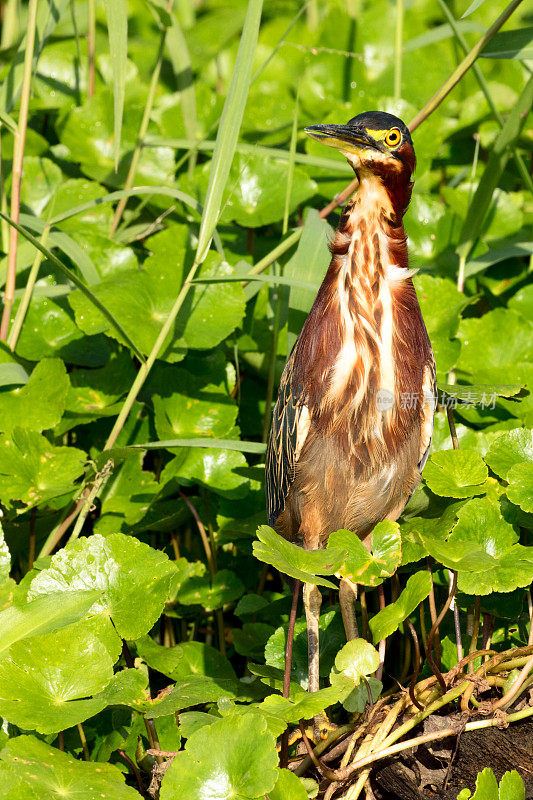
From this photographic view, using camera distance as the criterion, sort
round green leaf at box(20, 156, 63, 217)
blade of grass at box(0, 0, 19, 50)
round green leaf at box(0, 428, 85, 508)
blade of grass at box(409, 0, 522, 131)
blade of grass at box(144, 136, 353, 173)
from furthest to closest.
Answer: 1. blade of grass at box(0, 0, 19, 50)
2. round green leaf at box(20, 156, 63, 217)
3. blade of grass at box(144, 136, 353, 173)
4. blade of grass at box(409, 0, 522, 131)
5. round green leaf at box(0, 428, 85, 508)

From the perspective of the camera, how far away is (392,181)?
2.25 metres

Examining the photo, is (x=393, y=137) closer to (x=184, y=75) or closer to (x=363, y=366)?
(x=363, y=366)

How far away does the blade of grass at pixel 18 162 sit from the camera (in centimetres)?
291

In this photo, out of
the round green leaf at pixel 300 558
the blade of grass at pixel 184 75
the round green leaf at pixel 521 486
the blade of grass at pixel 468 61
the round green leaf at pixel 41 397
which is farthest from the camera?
the blade of grass at pixel 184 75

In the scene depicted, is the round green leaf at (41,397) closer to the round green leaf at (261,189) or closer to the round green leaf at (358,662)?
the round green leaf at (261,189)

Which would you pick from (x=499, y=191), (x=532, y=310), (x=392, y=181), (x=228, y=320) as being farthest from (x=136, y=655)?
(x=499, y=191)

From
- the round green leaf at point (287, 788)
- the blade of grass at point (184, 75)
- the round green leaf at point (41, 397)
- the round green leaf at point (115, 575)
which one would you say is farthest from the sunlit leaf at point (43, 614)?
the blade of grass at point (184, 75)

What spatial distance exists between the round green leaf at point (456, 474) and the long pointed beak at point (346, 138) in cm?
84

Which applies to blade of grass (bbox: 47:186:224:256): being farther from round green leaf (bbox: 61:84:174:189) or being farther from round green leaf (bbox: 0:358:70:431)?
round green leaf (bbox: 61:84:174:189)

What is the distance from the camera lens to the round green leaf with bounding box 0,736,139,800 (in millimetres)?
1781

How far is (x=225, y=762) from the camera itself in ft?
5.91

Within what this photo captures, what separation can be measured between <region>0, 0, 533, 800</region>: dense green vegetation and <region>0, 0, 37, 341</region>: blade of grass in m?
0.01

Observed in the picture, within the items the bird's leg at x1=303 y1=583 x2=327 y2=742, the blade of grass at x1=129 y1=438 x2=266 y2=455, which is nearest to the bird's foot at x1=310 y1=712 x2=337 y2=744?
the bird's leg at x1=303 y1=583 x2=327 y2=742

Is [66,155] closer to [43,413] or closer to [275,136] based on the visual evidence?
[275,136]
